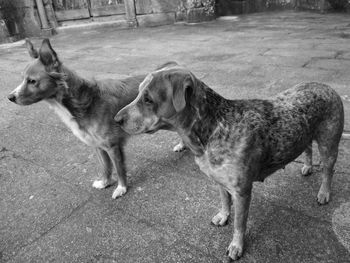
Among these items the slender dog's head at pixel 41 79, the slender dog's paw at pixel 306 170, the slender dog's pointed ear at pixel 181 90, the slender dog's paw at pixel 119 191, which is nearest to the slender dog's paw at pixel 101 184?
the slender dog's paw at pixel 119 191

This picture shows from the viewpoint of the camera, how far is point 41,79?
10.4 feet

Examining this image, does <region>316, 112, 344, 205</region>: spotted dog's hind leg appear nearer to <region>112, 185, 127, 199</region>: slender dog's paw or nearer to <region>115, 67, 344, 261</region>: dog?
<region>115, 67, 344, 261</region>: dog

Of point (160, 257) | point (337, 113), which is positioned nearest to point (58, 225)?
point (160, 257)

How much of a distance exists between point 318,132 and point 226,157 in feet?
3.47

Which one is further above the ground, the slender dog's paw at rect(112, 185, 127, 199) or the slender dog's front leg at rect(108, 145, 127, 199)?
the slender dog's front leg at rect(108, 145, 127, 199)

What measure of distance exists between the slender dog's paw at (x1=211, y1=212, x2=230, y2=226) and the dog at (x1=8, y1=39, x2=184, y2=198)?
118cm

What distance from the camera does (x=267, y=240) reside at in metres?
2.78

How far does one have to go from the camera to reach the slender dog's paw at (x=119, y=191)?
3564mm

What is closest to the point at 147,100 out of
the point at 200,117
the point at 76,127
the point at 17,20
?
the point at 200,117

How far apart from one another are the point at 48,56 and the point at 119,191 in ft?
5.56

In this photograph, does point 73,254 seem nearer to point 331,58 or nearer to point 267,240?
point 267,240

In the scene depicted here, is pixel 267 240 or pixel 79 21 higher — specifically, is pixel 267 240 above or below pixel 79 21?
below

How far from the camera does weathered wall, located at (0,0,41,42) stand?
13664 millimetres

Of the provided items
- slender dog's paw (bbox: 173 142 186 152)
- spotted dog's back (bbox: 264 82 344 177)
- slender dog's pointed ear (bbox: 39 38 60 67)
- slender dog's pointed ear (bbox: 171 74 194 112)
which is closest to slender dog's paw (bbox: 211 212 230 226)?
spotted dog's back (bbox: 264 82 344 177)
